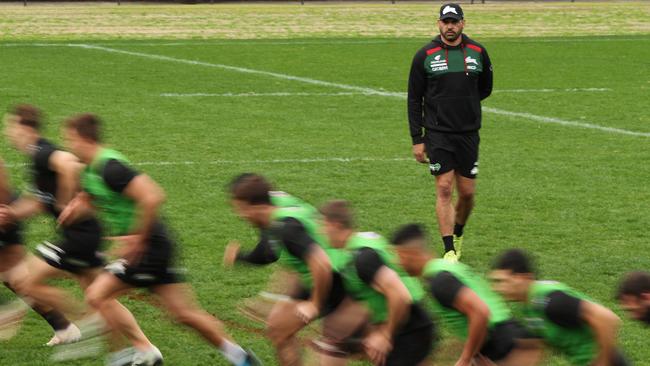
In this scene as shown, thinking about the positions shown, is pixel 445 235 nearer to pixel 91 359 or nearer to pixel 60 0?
pixel 91 359

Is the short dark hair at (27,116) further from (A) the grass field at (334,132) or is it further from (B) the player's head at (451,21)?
(B) the player's head at (451,21)

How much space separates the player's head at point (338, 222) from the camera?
24.1ft

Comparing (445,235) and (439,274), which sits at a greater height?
(439,274)

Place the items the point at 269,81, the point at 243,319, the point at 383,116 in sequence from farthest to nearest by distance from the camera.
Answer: the point at 269,81, the point at 383,116, the point at 243,319

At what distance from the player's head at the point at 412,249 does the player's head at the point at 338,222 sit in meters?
0.32

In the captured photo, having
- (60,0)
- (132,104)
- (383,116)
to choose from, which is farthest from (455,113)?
(60,0)

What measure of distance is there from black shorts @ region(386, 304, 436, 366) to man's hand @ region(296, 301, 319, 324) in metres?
0.51

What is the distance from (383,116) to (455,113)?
31.5 feet

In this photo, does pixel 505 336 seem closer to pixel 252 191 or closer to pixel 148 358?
pixel 252 191

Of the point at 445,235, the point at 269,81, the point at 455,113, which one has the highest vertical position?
the point at 455,113

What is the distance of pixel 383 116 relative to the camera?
21.0m

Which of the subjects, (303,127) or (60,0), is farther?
(60,0)

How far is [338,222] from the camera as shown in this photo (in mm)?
7352

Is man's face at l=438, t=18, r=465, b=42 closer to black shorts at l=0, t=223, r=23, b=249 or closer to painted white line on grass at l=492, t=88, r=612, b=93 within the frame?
black shorts at l=0, t=223, r=23, b=249
